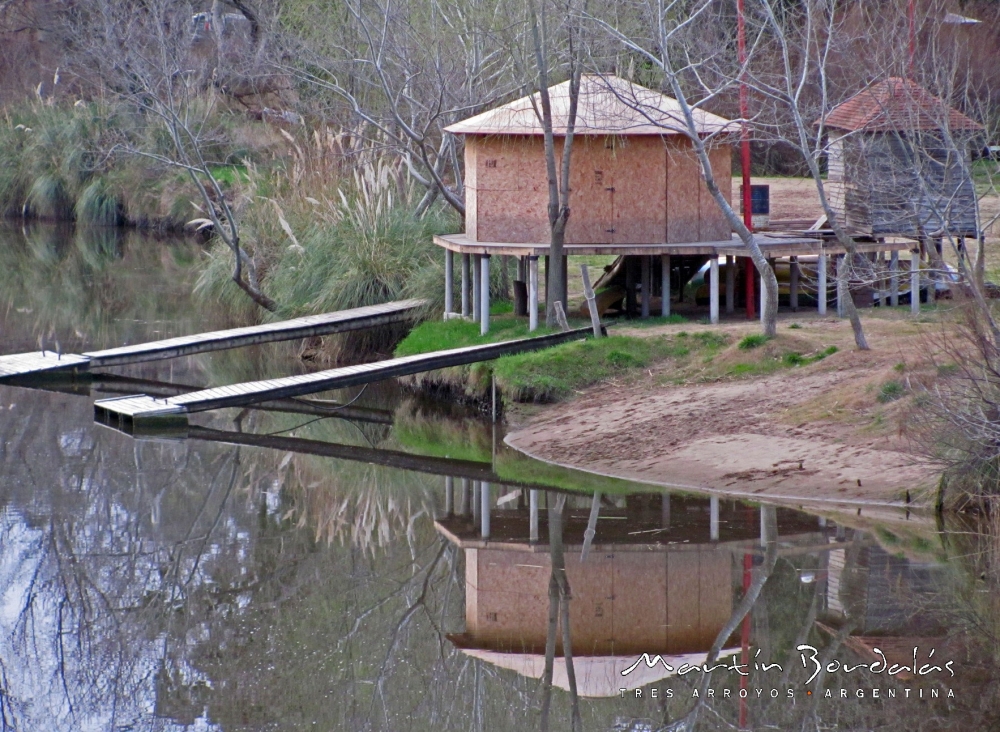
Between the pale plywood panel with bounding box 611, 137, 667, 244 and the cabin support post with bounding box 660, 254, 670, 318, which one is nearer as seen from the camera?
the pale plywood panel with bounding box 611, 137, 667, 244

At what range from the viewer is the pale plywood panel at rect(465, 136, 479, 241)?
1614 cm

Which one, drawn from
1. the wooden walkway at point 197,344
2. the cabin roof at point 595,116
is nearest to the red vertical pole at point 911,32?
the cabin roof at point 595,116

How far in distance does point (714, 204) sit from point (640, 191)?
39.7 inches

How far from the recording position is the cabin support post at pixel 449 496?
11.8 m

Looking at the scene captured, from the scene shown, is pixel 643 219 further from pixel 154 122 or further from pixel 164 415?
pixel 154 122

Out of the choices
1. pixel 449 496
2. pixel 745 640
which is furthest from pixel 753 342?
pixel 745 640

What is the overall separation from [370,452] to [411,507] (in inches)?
77.6

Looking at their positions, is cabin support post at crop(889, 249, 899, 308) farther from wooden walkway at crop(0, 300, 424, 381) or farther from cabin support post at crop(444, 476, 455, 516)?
cabin support post at crop(444, 476, 455, 516)

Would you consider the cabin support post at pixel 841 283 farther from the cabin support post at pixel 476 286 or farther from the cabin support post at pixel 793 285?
the cabin support post at pixel 476 286

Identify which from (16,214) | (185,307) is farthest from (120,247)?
(185,307)

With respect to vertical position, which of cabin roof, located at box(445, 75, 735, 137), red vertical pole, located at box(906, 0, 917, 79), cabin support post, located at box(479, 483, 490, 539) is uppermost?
red vertical pole, located at box(906, 0, 917, 79)

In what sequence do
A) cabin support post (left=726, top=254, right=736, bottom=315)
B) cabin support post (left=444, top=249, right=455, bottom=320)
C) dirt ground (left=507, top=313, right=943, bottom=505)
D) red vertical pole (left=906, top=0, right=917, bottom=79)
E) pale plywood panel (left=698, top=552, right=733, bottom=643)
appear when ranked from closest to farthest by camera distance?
1. pale plywood panel (left=698, top=552, right=733, bottom=643)
2. dirt ground (left=507, top=313, right=943, bottom=505)
3. red vertical pole (left=906, top=0, right=917, bottom=79)
4. cabin support post (left=726, top=254, right=736, bottom=315)
5. cabin support post (left=444, top=249, right=455, bottom=320)

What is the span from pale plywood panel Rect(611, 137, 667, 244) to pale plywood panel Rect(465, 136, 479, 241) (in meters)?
1.59

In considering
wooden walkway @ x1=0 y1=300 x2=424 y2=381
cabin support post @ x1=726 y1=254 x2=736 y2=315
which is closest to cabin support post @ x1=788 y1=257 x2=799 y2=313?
cabin support post @ x1=726 y1=254 x2=736 y2=315
